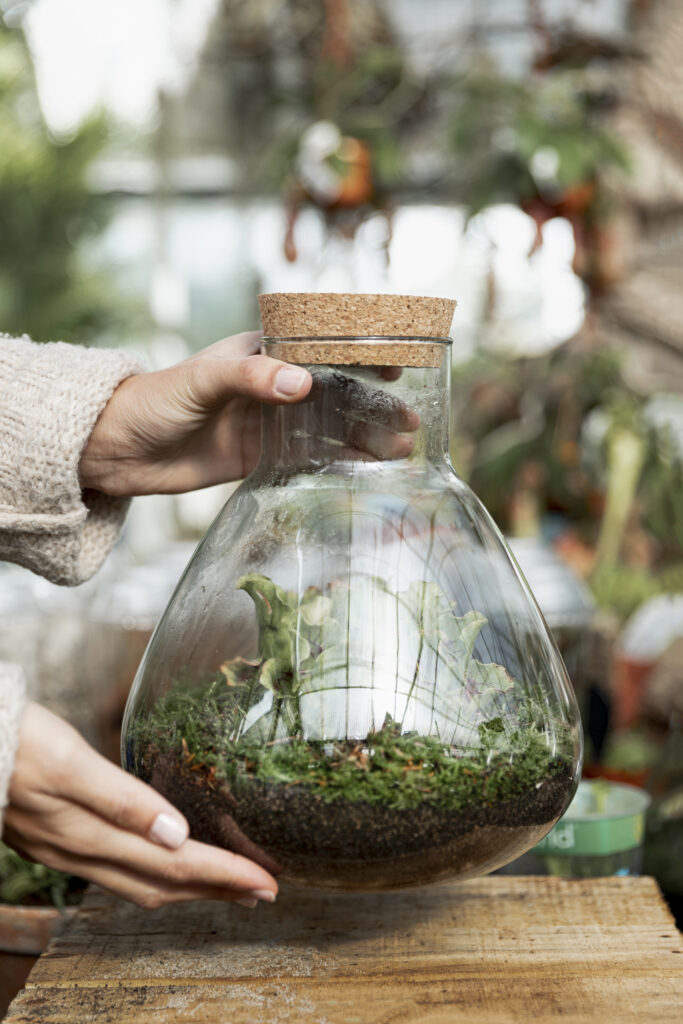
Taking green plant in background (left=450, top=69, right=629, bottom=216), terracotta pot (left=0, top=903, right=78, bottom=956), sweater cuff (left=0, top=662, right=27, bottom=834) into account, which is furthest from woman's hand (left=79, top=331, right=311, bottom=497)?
green plant in background (left=450, top=69, right=629, bottom=216)

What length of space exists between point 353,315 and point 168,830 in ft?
1.11

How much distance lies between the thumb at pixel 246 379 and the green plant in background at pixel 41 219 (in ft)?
8.89

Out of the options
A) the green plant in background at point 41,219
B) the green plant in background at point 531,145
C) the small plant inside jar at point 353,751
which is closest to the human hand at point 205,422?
the small plant inside jar at point 353,751

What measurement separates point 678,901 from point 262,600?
0.70 m

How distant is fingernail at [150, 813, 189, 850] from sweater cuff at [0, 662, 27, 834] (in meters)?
0.09

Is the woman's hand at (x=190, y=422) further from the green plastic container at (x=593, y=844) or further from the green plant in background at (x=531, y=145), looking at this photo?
the green plant in background at (x=531, y=145)

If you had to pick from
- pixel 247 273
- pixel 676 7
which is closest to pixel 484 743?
pixel 676 7

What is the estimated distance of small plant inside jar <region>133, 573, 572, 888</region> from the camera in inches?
25.3

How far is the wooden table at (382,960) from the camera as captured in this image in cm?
68

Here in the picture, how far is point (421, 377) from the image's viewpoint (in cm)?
76

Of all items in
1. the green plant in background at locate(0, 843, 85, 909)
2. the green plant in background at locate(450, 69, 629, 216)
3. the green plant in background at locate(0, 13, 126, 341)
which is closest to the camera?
the green plant in background at locate(0, 843, 85, 909)

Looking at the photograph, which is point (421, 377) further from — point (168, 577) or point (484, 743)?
point (168, 577)

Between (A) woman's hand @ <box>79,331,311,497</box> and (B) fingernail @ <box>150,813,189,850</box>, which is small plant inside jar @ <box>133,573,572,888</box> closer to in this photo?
(B) fingernail @ <box>150,813,189,850</box>

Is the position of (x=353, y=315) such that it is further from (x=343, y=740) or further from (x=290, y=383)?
(x=343, y=740)
